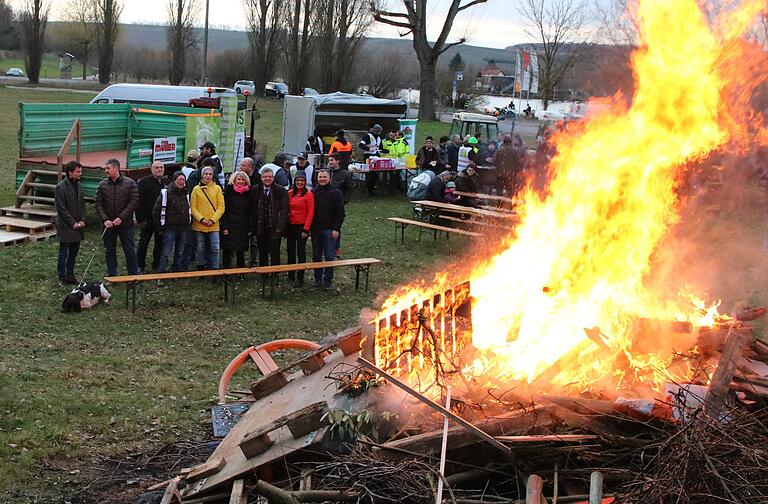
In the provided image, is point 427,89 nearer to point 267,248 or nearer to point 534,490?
point 267,248

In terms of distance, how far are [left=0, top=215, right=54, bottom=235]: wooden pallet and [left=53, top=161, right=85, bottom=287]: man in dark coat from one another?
2.65 meters

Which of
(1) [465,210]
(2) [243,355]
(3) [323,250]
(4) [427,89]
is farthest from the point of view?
(4) [427,89]

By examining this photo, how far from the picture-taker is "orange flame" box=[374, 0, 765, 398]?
24.3 feet

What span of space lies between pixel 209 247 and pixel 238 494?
7548 millimetres

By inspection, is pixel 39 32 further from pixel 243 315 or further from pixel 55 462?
pixel 55 462

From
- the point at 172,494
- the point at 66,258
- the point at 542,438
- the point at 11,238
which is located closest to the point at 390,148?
the point at 11,238

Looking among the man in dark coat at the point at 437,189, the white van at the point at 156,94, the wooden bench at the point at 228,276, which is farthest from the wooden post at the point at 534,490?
the white van at the point at 156,94

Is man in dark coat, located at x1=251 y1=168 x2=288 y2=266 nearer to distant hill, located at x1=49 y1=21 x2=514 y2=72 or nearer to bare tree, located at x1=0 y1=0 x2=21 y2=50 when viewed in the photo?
bare tree, located at x1=0 y1=0 x2=21 y2=50

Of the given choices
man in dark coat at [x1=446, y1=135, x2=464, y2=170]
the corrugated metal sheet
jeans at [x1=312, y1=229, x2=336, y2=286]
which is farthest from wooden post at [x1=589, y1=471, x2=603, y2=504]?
man in dark coat at [x1=446, y1=135, x2=464, y2=170]

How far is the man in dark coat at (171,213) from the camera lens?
11969 mm

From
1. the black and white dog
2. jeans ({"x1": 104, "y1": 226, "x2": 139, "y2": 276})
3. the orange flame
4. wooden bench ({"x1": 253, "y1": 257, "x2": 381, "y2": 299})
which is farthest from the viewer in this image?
wooden bench ({"x1": 253, "y1": 257, "x2": 381, "y2": 299})

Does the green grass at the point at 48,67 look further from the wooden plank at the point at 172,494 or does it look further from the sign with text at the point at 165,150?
the wooden plank at the point at 172,494

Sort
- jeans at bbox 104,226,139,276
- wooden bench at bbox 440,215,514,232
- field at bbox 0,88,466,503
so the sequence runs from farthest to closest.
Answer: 1. wooden bench at bbox 440,215,514,232
2. jeans at bbox 104,226,139,276
3. field at bbox 0,88,466,503

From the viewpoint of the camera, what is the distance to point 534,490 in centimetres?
503
